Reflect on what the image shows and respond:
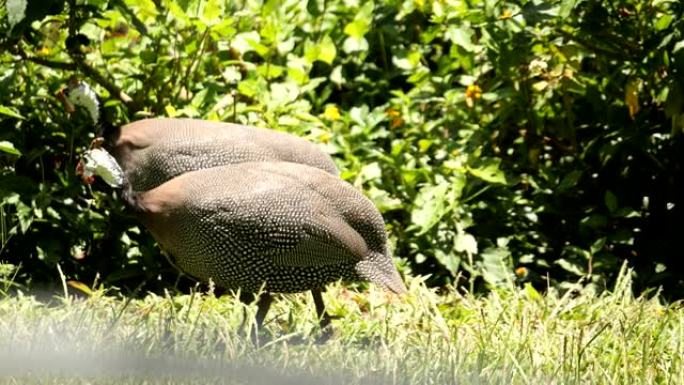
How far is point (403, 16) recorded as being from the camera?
5.80 metres

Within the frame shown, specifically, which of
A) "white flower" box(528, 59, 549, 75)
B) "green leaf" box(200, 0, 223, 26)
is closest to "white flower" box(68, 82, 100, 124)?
"green leaf" box(200, 0, 223, 26)

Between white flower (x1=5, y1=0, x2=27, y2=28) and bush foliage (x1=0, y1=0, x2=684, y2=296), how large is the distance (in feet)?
2.07

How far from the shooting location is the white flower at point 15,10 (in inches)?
150

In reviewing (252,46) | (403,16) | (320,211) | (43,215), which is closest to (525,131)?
(403,16)

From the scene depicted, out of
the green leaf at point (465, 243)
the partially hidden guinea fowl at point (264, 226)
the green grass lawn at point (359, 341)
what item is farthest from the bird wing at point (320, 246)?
the green leaf at point (465, 243)

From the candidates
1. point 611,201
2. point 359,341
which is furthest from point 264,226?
point 611,201

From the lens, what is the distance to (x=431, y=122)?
543cm

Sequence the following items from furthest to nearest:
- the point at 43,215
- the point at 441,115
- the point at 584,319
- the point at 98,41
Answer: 1. the point at 441,115
2. the point at 98,41
3. the point at 43,215
4. the point at 584,319

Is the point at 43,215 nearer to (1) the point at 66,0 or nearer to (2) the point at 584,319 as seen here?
(1) the point at 66,0

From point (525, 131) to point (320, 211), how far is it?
1.68 m

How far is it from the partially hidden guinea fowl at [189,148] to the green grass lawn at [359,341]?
48cm

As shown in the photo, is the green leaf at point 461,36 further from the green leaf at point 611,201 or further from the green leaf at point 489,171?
the green leaf at point 611,201

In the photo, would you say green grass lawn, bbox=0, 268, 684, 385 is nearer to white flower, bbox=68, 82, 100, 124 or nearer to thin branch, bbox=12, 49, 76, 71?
white flower, bbox=68, 82, 100, 124

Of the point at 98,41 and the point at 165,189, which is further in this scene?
the point at 98,41
